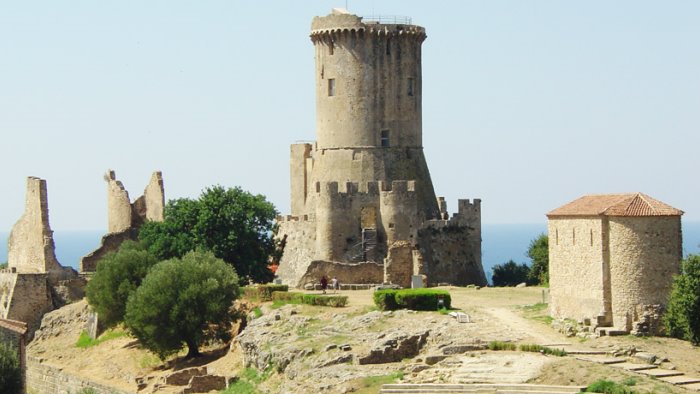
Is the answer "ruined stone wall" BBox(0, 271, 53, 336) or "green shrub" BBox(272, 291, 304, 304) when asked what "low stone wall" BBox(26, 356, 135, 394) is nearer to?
"ruined stone wall" BBox(0, 271, 53, 336)

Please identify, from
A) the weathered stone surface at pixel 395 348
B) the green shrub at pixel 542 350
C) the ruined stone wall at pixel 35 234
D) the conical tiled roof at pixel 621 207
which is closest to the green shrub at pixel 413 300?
the weathered stone surface at pixel 395 348

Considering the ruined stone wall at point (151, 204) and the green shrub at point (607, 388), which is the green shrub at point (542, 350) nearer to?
the green shrub at point (607, 388)

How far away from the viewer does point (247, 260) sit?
71.6m

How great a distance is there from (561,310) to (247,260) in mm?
20874

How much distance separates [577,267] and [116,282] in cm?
2372

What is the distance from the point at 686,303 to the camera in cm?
4966

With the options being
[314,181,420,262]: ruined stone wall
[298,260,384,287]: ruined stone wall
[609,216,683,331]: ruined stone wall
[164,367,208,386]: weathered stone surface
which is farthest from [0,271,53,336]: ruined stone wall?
[609,216,683,331]: ruined stone wall

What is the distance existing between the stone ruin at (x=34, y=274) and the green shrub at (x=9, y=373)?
16.5m

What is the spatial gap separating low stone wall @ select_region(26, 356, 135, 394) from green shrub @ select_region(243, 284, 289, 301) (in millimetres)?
7015

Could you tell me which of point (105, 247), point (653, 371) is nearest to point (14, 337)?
point (105, 247)

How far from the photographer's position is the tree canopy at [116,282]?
68.9 meters

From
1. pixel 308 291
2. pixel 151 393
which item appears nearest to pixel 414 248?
pixel 308 291

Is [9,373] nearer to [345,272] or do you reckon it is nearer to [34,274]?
[345,272]

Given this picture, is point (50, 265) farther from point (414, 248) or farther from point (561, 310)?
point (561, 310)
